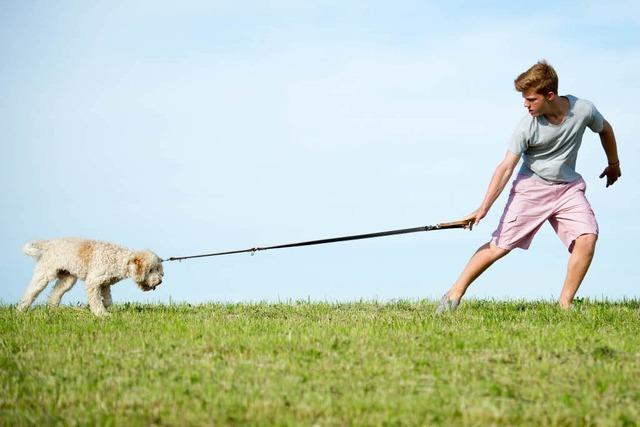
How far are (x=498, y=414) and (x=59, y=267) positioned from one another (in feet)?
23.2

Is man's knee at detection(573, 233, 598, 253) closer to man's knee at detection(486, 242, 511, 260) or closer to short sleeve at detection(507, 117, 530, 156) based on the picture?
man's knee at detection(486, 242, 511, 260)

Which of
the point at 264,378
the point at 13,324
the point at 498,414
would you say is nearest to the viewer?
the point at 498,414

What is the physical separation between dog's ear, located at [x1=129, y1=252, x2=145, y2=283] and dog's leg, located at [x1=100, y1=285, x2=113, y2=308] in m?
0.61

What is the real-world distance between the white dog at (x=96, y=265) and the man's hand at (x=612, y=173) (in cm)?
573

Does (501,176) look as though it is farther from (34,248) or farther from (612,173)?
(34,248)

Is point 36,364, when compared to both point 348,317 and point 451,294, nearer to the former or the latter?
point 348,317

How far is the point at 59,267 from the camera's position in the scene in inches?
435

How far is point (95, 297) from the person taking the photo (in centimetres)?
1091

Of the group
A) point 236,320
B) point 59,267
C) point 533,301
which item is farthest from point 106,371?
point 533,301

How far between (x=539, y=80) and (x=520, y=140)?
698mm

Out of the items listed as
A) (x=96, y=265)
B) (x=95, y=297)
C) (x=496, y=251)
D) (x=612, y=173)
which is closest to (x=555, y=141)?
(x=612, y=173)

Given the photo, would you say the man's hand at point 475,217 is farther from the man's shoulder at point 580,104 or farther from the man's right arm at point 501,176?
the man's shoulder at point 580,104

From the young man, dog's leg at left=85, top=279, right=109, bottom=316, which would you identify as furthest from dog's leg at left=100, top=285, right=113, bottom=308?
the young man

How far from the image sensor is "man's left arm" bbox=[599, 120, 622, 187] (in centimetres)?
1006
